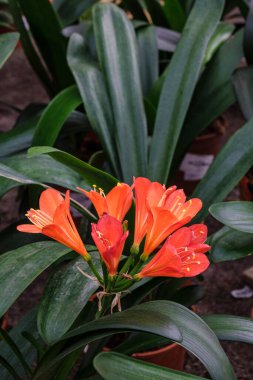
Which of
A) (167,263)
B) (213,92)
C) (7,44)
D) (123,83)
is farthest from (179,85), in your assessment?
(167,263)

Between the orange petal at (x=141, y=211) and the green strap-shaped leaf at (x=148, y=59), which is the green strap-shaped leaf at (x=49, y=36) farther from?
the orange petal at (x=141, y=211)

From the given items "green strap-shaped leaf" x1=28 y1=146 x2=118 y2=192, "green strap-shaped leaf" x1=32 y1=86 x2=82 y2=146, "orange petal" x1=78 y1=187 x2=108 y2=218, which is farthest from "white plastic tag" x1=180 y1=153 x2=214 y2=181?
"orange petal" x1=78 y1=187 x2=108 y2=218

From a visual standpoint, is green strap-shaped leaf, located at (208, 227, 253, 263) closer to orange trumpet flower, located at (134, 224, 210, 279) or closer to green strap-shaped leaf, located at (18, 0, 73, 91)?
orange trumpet flower, located at (134, 224, 210, 279)

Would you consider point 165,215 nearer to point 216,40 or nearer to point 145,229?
point 145,229

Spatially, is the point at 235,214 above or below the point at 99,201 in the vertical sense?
below

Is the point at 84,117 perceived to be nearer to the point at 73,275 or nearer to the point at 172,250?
the point at 73,275

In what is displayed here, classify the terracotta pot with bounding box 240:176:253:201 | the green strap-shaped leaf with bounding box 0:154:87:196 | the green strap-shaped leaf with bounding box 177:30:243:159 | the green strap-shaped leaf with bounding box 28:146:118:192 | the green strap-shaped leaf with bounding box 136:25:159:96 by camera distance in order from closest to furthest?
1. the green strap-shaped leaf with bounding box 28:146:118:192
2. the green strap-shaped leaf with bounding box 0:154:87:196
3. the green strap-shaped leaf with bounding box 177:30:243:159
4. the green strap-shaped leaf with bounding box 136:25:159:96
5. the terracotta pot with bounding box 240:176:253:201
